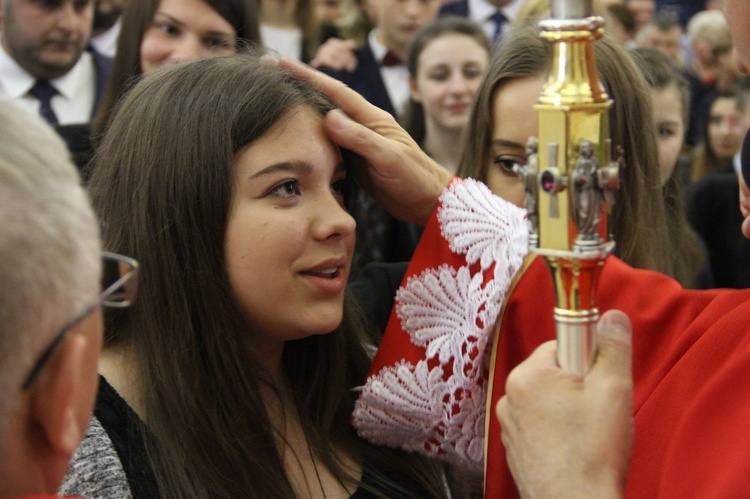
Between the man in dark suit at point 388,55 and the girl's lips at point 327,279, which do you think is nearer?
the girl's lips at point 327,279

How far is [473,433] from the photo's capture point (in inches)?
80.4

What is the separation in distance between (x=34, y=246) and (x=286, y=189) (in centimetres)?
88

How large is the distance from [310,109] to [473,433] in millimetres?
653

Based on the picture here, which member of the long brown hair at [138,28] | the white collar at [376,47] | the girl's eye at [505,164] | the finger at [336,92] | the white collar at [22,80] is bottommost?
the white collar at [376,47]

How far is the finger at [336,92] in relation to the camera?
6.65 ft

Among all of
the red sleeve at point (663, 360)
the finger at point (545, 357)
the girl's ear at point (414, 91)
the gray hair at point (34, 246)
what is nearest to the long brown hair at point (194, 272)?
the red sleeve at point (663, 360)

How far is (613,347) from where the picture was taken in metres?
1.54

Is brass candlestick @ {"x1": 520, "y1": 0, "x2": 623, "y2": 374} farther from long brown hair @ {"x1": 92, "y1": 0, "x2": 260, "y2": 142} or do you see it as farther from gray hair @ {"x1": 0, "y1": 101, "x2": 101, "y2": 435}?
long brown hair @ {"x1": 92, "y1": 0, "x2": 260, "y2": 142}

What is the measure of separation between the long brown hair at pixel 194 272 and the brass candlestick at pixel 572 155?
1.98ft

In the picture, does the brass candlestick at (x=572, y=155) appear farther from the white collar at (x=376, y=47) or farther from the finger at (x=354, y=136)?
the white collar at (x=376, y=47)

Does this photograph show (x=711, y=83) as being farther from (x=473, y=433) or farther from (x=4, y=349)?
(x=4, y=349)

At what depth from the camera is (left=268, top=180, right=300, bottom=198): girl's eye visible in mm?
1897

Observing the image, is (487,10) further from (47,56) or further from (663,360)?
(663,360)

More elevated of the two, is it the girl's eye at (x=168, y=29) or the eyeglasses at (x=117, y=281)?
the eyeglasses at (x=117, y=281)
